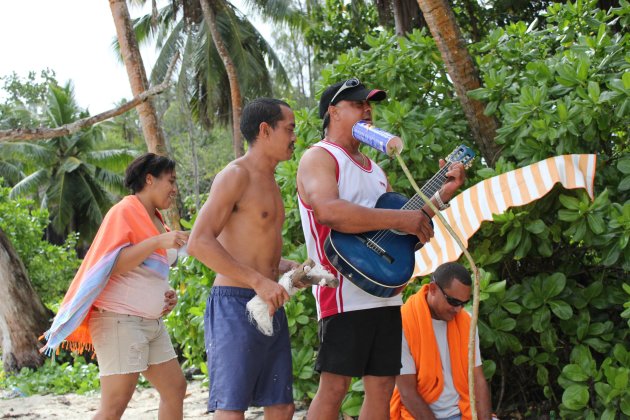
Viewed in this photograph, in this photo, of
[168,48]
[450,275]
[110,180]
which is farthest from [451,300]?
[110,180]

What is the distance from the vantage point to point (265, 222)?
10.6 feet

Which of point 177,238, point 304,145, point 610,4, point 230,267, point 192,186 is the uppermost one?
point 192,186

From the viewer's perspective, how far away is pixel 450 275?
13.5 ft

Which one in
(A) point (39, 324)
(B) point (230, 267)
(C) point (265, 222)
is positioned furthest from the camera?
(A) point (39, 324)

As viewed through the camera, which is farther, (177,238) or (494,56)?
(494,56)

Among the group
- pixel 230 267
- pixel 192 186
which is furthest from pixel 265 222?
pixel 192 186

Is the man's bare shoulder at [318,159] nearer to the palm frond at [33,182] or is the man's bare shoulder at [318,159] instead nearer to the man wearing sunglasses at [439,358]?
the man wearing sunglasses at [439,358]

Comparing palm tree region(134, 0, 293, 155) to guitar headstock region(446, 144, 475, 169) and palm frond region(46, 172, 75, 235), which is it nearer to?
palm frond region(46, 172, 75, 235)

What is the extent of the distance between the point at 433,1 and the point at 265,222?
10.6 feet

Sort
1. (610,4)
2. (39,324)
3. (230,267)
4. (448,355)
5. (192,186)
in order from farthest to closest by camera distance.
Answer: (192,186), (39,324), (610,4), (448,355), (230,267)

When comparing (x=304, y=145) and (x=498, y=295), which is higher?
(x=304, y=145)

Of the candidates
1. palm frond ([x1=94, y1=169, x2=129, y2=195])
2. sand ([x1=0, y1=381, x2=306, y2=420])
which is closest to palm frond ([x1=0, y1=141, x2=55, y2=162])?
palm frond ([x1=94, y1=169, x2=129, y2=195])

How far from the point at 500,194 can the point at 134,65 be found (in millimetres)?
5399

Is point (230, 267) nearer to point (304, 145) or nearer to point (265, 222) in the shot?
point (265, 222)
